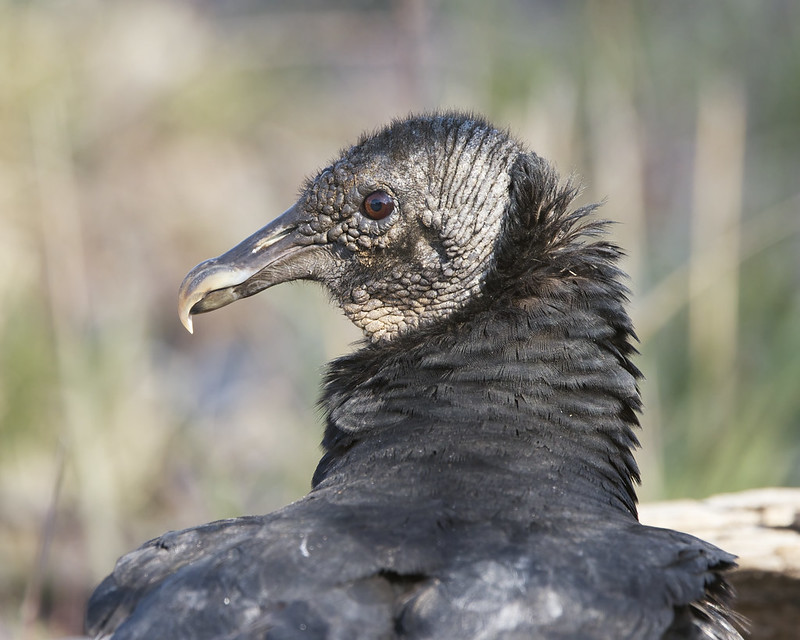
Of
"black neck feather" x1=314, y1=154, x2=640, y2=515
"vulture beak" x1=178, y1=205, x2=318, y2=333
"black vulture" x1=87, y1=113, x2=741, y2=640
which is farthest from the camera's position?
"vulture beak" x1=178, y1=205, x2=318, y2=333

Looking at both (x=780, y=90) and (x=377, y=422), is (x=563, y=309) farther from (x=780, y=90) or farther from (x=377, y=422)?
(x=780, y=90)

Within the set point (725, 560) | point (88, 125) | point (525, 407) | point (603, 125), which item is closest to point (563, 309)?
point (525, 407)

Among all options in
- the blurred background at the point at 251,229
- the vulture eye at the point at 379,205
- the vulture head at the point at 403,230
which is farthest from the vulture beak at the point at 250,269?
the blurred background at the point at 251,229

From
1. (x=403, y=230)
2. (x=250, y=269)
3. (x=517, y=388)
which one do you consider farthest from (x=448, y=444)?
(x=250, y=269)

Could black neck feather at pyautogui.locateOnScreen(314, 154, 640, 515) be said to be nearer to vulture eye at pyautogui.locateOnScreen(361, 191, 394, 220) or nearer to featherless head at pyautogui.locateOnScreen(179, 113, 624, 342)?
featherless head at pyautogui.locateOnScreen(179, 113, 624, 342)

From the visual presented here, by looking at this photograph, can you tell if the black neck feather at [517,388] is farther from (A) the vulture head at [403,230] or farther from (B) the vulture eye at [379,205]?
(B) the vulture eye at [379,205]

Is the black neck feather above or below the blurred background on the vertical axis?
below

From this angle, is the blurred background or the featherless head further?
the blurred background

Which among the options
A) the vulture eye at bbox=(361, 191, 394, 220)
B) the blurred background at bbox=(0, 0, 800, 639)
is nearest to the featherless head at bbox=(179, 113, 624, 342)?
the vulture eye at bbox=(361, 191, 394, 220)
